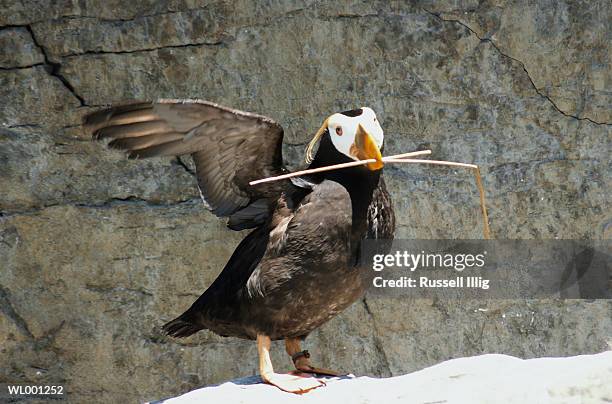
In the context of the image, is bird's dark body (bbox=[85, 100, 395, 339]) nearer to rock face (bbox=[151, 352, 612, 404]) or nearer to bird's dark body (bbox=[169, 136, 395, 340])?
bird's dark body (bbox=[169, 136, 395, 340])

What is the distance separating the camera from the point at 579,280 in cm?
532

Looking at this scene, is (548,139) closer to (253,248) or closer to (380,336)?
(380,336)

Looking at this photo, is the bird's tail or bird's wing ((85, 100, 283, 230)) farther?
the bird's tail

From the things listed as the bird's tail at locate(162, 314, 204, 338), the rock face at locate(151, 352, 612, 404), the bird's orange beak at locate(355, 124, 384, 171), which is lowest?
the rock face at locate(151, 352, 612, 404)

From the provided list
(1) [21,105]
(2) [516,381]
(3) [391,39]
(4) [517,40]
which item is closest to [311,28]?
(3) [391,39]

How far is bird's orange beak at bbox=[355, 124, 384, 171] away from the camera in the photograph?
12.8 ft

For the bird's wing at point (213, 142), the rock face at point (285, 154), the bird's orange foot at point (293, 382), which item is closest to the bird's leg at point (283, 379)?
the bird's orange foot at point (293, 382)

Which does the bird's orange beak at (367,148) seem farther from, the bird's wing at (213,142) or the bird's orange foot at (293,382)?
the bird's orange foot at (293,382)

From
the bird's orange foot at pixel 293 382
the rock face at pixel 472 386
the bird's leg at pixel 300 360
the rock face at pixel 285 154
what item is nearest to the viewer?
the rock face at pixel 472 386

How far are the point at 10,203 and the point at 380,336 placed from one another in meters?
1.64

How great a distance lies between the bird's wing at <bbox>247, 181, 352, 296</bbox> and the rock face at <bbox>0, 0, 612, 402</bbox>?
3.99ft

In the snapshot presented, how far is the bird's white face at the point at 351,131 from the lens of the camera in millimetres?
3947

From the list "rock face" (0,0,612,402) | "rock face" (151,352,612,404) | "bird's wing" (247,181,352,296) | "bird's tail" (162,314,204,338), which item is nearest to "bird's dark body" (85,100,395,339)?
"bird's wing" (247,181,352,296)

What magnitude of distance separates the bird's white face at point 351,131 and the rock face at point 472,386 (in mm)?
730
